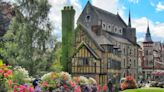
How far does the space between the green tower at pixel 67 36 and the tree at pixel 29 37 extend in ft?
76.3

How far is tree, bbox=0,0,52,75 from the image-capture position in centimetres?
4575

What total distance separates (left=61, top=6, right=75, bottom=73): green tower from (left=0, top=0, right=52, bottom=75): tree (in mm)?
23256

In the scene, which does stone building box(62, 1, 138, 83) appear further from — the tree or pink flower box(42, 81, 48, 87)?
pink flower box(42, 81, 48, 87)

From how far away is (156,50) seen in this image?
153 metres

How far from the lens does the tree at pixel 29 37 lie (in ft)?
150

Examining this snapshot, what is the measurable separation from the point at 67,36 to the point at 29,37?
2613 centimetres

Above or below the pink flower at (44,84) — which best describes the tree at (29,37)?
above

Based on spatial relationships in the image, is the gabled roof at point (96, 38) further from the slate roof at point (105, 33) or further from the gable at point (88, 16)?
the gable at point (88, 16)

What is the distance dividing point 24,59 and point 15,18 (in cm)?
520

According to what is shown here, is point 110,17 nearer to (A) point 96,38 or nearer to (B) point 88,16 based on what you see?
(B) point 88,16

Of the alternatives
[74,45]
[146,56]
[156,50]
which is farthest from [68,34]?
[156,50]

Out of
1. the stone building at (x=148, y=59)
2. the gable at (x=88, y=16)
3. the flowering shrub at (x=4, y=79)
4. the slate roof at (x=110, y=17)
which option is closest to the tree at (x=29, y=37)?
the flowering shrub at (x=4, y=79)

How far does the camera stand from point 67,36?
73250 mm

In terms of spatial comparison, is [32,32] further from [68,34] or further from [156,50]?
[156,50]
